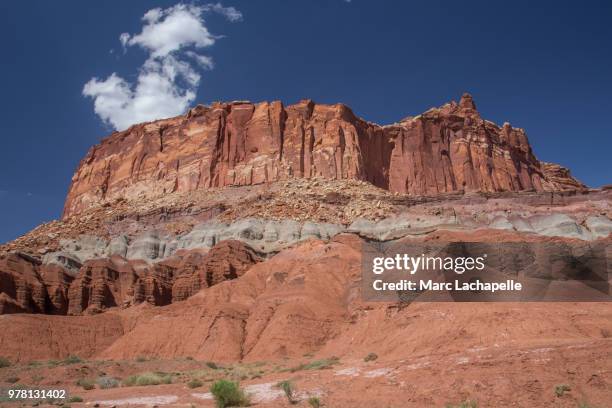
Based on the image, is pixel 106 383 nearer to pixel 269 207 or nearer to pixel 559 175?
pixel 269 207

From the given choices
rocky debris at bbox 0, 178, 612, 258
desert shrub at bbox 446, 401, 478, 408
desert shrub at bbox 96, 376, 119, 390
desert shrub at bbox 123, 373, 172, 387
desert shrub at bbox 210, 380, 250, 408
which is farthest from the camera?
rocky debris at bbox 0, 178, 612, 258

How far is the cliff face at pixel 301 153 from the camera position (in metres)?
85.1

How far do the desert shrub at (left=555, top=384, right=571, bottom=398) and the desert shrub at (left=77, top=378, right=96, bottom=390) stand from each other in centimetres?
1732

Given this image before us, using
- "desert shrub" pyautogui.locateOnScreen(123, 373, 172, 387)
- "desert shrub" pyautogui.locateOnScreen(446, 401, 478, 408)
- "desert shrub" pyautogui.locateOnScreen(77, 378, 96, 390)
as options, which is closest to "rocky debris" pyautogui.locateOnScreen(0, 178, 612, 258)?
"desert shrub" pyautogui.locateOnScreen(123, 373, 172, 387)

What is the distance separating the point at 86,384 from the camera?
22.8m

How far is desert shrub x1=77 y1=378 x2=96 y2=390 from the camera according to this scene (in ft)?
74.3

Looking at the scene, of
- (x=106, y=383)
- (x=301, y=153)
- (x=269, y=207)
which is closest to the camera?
(x=106, y=383)

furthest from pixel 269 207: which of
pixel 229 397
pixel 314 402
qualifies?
pixel 314 402

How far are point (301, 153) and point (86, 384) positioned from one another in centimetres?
6354

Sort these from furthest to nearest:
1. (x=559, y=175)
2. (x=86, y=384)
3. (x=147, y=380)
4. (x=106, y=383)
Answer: (x=559, y=175)
(x=147, y=380)
(x=106, y=383)
(x=86, y=384)

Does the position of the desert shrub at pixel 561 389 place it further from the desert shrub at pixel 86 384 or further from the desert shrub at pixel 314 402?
the desert shrub at pixel 86 384

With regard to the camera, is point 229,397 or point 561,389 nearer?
point 561,389

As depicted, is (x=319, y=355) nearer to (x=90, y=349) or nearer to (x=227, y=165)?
(x=90, y=349)

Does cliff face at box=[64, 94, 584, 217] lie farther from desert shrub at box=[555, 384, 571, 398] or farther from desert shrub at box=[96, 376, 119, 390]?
desert shrub at box=[555, 384, 571, 398]
